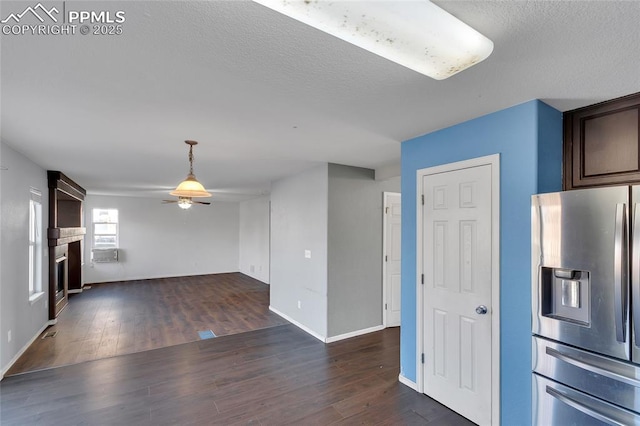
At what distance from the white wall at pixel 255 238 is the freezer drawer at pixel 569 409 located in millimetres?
7104

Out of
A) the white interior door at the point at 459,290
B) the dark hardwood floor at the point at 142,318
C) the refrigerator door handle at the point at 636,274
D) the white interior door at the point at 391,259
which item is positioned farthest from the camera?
the white interior door at the point at 391,259

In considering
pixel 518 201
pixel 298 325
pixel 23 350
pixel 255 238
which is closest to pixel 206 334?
pixel 298 325

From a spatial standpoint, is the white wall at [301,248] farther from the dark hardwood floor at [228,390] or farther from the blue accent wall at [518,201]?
the blue accent wall at [518,201]

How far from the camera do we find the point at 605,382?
1704mm

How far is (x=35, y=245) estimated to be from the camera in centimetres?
430

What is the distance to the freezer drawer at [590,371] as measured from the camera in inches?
64.1

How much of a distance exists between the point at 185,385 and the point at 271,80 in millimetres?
3040

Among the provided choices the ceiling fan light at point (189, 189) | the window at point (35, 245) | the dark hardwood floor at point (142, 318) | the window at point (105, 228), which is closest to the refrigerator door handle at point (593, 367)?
the ceiling fan light at point (189, 189)

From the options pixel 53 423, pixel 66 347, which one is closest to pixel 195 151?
pixel 53 423

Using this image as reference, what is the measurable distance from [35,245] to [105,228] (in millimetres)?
4728

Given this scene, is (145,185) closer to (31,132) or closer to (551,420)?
(31,132)

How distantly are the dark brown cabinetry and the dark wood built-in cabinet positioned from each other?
21.8 ft

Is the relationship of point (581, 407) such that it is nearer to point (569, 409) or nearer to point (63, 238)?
point (569, 409)

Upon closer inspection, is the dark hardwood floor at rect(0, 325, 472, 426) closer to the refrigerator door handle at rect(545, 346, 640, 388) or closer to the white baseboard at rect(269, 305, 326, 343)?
the white baseboard at rect(269, 305, 326, 343)
